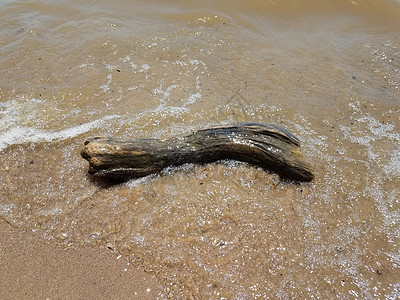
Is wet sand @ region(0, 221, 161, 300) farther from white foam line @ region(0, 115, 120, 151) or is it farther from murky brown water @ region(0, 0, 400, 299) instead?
white foam line @ region(0, 115, 120, 151)

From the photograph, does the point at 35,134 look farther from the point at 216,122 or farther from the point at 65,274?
the point at 216,122

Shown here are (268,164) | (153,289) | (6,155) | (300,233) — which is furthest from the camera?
(6,155)

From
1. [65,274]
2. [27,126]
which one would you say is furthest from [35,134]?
[65,274]

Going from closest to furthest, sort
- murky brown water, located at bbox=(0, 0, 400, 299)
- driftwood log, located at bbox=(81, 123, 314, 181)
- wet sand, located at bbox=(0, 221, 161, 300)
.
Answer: wet sand, located at bbox=(0, 221, 161, 300) → murky brown water, located at bbox=(0, 0, 400, 299) → driftwood log, located at bbox=(81, 123, 314, 181)

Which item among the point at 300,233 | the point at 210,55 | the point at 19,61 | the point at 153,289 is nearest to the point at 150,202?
the point at 153,289

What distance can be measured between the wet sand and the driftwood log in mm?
866

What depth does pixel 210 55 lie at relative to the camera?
5.58m

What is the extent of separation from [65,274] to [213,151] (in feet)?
6.24

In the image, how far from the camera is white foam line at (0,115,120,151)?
12.7 ft

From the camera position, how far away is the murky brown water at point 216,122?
2770mm

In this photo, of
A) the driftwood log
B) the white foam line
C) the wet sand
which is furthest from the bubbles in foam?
the wet sand

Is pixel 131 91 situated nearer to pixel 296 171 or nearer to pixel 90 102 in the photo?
pixel 90 102

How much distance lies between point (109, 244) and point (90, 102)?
2.49 meters

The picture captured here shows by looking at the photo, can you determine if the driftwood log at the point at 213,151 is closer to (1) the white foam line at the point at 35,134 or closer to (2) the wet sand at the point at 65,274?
(2) the wet sand at the point at 65,274
